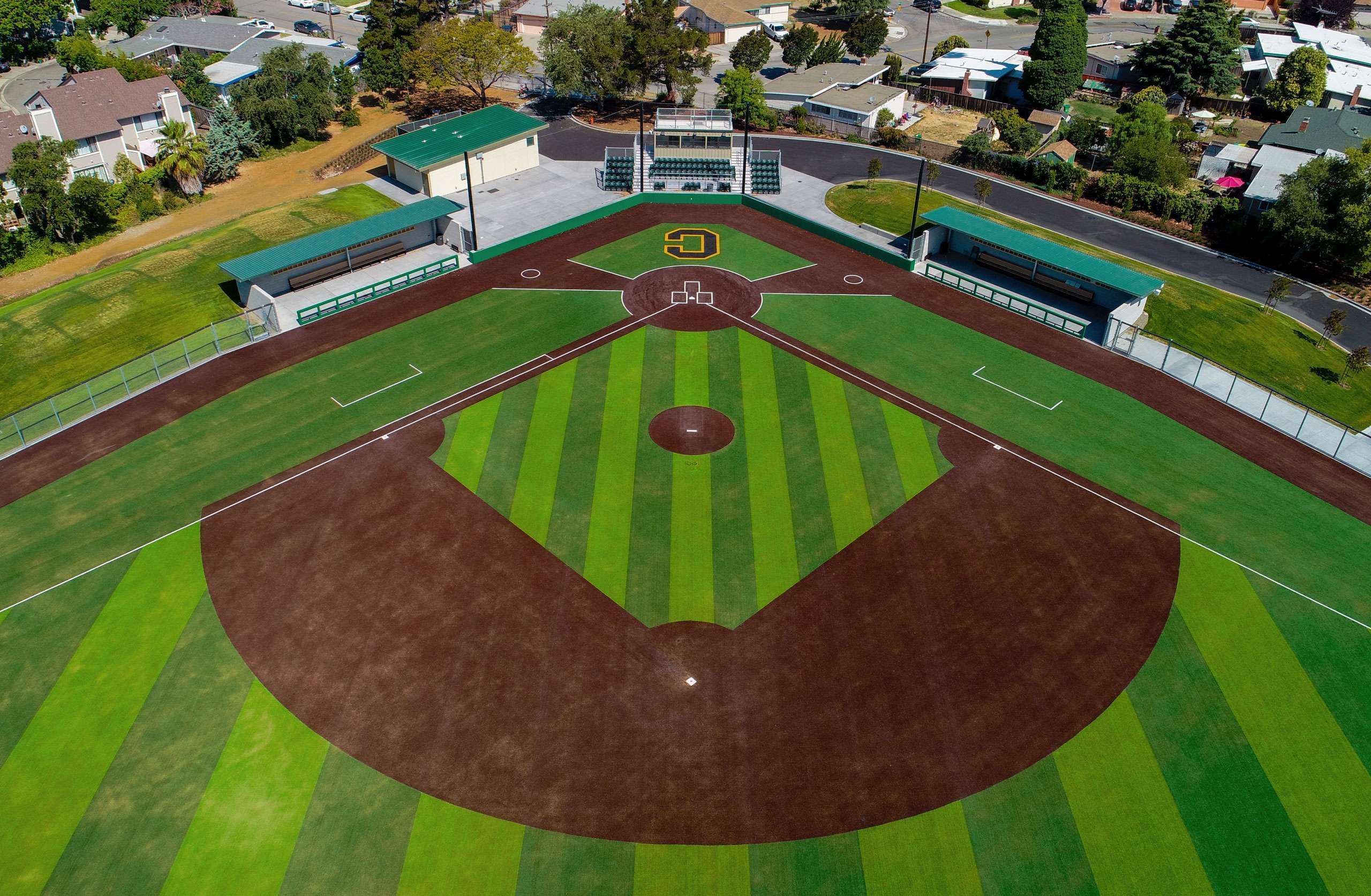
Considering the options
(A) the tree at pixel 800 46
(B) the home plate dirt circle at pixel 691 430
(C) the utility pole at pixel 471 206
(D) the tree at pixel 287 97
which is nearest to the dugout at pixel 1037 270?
(B) the home plate dirt circle at pixel 691 430

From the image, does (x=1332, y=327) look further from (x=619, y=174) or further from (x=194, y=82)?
(x=194, y=82)

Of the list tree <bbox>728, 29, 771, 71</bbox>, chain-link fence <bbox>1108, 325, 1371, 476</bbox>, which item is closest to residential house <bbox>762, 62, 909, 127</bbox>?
tree <bbox>728, 29, 771, 71</bbox>

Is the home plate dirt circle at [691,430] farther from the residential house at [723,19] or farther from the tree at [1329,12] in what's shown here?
the tree at [1329,12]

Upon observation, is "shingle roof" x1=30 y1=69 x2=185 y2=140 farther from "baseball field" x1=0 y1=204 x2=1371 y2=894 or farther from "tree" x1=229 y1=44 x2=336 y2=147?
"baseball field" x1=0 y1=204 x2=1371 y2=894

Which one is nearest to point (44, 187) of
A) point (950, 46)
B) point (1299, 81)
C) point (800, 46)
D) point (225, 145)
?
point (225, 145)

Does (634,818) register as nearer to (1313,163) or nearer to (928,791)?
(928,791)
